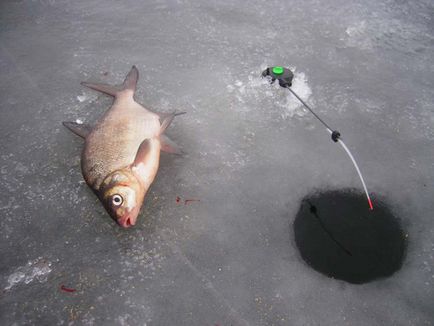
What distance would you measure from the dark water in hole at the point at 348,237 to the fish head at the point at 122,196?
51.8 inches

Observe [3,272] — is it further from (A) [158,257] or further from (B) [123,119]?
(B) [123,119]

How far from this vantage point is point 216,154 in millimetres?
3221

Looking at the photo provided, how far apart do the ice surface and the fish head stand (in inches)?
5.8

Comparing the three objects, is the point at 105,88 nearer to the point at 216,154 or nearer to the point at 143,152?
the point at 143,152

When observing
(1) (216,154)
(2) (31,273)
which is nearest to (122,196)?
(2) (31,273)

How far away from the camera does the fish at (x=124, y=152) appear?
2.66 m

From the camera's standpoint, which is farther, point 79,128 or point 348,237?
point 79,128

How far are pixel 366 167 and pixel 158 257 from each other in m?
2.05

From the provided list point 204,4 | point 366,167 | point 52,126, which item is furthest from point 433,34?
point 52,126

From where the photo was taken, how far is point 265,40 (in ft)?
14.5

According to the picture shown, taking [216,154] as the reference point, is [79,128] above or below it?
above

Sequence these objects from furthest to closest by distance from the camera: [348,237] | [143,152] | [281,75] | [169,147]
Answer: [281,75] < [169,147] < [143,152] < [348,237]

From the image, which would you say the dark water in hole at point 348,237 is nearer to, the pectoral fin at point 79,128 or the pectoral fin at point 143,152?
the pectoral fin at point 143,152

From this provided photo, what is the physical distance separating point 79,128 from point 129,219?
116 centimetres
